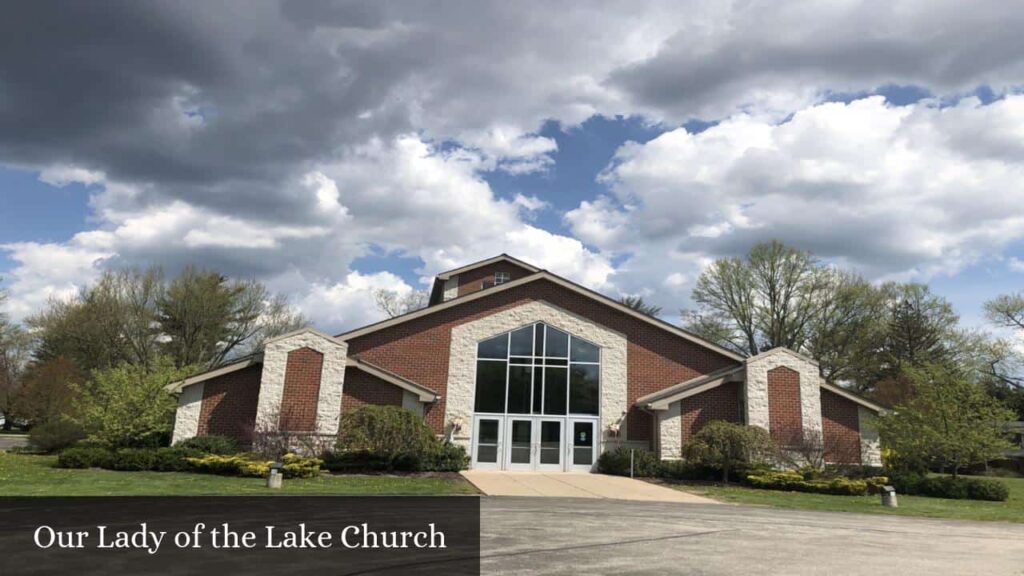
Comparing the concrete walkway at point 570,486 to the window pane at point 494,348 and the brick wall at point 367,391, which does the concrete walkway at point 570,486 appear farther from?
the window pane at point 494,348

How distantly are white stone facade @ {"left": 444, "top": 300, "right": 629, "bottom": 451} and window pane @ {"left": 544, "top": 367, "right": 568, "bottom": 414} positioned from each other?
1543mm

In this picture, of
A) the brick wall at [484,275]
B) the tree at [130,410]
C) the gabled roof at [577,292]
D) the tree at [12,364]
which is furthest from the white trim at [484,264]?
the tree at [12,364]

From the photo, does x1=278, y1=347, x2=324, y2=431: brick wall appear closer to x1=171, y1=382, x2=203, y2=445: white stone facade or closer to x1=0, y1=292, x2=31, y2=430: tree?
x1=171, y1=382, x2=203, y2=445: white stone facade

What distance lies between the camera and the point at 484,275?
35031 mm

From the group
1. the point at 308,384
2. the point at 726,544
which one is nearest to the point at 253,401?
the point at 308,384

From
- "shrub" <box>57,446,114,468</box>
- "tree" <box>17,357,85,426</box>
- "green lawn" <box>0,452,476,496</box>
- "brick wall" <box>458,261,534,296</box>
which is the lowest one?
"green lawn" <box>0,452,476,496</box>

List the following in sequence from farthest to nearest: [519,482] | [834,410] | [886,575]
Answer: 1. [834,410]
2. [519,482]
3. [886,575]

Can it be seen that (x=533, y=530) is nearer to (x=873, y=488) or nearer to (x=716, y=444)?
(x=716, y=444)

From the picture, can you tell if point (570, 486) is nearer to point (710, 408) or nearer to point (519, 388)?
point (519, 388)

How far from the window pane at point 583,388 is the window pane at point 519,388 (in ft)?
5.57

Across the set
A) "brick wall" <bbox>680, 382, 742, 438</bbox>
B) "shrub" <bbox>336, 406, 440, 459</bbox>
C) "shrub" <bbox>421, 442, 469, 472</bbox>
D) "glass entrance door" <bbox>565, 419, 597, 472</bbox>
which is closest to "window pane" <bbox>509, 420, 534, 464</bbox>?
"glass entrance door" <bbox>565, 419, 597, 472</bbox>

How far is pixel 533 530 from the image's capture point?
1039 centimetres

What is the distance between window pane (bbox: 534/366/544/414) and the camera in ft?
82.2

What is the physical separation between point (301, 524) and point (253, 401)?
13814mm
